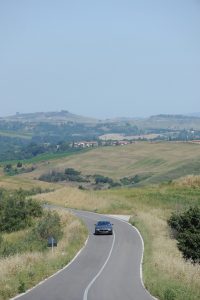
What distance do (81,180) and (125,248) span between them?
94.7 metres

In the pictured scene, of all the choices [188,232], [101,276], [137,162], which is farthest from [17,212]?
[137,162]

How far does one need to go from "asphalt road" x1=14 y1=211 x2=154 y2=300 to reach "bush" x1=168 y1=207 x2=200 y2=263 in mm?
2468

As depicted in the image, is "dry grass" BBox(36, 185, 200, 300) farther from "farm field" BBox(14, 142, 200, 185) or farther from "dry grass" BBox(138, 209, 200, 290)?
"farm field" BBox(14, 142, 200, 185)

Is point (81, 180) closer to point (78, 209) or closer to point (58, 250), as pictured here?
point (78, 209)

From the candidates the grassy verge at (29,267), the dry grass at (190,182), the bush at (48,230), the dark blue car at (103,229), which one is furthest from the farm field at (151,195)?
the bush at (48,230)

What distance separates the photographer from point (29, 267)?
2262 centimetres

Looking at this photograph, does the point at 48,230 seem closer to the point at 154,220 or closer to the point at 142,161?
the point at 154,220

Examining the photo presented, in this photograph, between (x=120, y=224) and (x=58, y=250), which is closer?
(x=58, y=250)

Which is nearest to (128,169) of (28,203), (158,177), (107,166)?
(107,166)

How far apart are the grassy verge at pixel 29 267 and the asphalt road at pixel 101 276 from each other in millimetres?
388

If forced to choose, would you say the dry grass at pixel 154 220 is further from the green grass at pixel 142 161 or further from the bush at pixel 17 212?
the green grass at pixel 142 161

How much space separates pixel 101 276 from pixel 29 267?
298 centimetres

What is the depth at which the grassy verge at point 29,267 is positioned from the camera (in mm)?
18609

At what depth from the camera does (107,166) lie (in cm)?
14800
